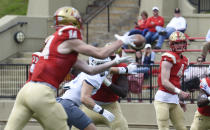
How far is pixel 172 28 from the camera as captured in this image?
16.9 meters

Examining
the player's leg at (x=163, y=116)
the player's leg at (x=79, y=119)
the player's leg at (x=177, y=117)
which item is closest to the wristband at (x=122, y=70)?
the player's leg at (x=79, y=119)

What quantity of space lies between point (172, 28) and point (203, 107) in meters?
7.04

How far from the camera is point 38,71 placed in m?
7.43

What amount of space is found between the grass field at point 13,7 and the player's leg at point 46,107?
46.8 feet

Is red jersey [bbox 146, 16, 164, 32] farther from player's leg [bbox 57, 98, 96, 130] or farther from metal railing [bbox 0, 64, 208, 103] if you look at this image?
player's leg [bbox 57, 98, 96, 130]

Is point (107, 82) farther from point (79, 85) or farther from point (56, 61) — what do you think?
point (56, 61)

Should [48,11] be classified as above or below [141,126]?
above

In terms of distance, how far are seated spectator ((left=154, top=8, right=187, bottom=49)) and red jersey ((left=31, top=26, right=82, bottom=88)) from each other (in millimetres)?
9486

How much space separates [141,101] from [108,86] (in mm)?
4523

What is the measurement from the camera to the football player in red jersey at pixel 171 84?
32.4ft

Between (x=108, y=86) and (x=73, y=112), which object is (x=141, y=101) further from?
(x=73, y=112)

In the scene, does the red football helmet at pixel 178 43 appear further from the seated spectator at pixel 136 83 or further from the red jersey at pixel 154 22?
the red jersey at pixel 154 22

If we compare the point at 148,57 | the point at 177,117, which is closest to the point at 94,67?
the point at 177,117

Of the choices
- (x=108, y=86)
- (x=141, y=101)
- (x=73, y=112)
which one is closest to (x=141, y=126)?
(x=141, y=101)
